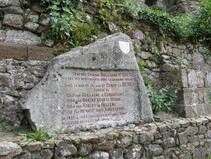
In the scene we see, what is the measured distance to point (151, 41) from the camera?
4938 millimetres

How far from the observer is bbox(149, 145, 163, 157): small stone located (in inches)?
122

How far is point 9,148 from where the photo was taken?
2.06m

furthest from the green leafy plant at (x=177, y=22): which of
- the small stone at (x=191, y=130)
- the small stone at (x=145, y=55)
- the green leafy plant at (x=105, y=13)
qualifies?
the small stone at (x=191, y=130)

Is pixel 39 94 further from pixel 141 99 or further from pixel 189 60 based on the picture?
pixel 189 60

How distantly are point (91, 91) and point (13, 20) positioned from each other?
5.88 feet

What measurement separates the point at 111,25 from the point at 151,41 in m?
1.14

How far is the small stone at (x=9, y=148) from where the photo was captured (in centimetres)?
202

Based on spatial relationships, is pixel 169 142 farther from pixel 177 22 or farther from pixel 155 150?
pixel 177 22

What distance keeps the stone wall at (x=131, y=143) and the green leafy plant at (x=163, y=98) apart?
45 cm

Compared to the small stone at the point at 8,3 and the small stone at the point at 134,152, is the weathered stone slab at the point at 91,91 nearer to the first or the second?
the small stone at the point at 134,152

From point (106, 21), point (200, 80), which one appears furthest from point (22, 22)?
point (200, 80)

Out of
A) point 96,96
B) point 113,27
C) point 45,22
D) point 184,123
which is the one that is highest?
point 113,27

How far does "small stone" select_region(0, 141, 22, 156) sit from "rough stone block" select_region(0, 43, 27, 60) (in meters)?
1.59

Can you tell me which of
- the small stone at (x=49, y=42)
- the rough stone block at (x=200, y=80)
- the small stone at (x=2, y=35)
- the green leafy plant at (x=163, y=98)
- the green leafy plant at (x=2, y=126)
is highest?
the small stone at (x=2, y=35)
